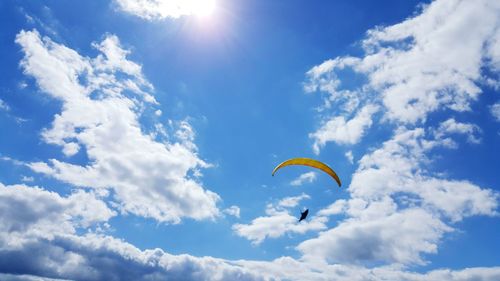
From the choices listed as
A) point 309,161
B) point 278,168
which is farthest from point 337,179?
point 278,168

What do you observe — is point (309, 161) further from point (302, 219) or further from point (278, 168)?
point (302, 219)

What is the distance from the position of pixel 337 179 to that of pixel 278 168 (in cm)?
672

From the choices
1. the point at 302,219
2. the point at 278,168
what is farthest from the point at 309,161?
the point at 302,219

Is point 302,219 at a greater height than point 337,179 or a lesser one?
lesser

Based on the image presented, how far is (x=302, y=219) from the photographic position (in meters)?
43.6

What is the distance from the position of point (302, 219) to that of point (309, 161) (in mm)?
6418

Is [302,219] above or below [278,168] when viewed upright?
below

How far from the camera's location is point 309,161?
4538cm

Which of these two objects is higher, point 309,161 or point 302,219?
point 309,161

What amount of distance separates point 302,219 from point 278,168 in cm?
623

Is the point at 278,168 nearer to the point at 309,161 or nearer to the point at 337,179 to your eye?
the point at 309,161

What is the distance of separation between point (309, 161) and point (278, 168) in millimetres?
3531
